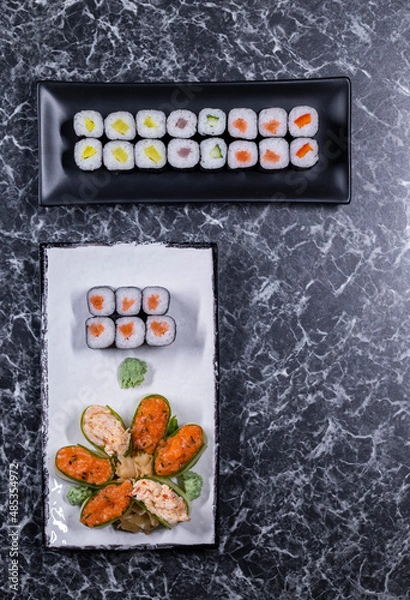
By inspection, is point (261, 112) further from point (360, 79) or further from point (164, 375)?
point (164, 375)

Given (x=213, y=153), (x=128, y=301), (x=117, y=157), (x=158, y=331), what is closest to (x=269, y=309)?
(x=158, y=331)

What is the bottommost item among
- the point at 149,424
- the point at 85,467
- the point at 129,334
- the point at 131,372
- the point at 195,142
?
the point at 85,467

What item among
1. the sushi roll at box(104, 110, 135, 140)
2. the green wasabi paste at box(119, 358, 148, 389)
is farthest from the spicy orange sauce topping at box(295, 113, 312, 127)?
the green wasabi paste at box(119, 358, 148, 389)

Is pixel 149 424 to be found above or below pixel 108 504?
above

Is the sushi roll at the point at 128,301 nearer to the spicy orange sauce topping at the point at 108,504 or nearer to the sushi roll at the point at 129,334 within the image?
the sushi roll at the point at 129,334

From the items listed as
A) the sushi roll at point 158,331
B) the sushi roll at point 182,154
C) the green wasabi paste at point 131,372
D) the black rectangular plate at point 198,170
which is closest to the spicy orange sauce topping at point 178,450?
the green wasabi paste at point 131,372

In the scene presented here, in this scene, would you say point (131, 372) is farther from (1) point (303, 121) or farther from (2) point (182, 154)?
(1) point (303, 121)

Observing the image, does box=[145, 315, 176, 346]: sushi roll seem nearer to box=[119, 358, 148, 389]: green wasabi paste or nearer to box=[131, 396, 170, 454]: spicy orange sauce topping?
box=[119, 358, 148, 389]: green wasabi paste
